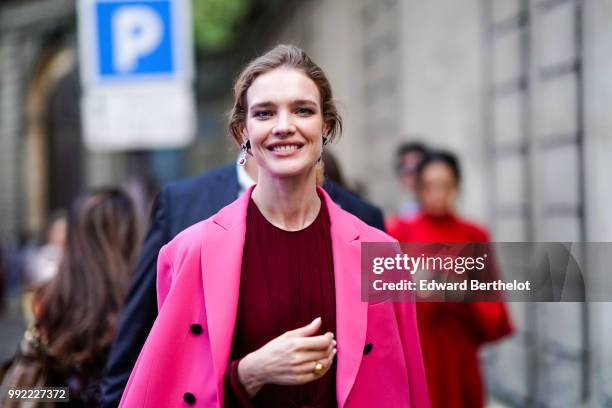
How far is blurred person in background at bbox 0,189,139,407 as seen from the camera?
3.82m

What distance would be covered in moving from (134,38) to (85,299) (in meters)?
2.55

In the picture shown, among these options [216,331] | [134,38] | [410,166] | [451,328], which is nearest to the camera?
Result: [216,331]

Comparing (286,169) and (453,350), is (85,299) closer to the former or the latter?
(286,169)

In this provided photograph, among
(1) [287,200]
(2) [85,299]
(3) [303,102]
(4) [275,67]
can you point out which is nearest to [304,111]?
(3) [303,102]

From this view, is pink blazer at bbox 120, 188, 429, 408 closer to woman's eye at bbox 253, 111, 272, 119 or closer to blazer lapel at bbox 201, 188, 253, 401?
blazer lapel at bbox 201, 188, 253, 401

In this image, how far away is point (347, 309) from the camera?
228 centimetres

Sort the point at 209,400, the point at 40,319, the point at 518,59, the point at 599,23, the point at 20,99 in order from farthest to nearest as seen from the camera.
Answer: the point at 20,99, the point at 518,59, the point at 599,23, the point at 40,319, the point at 209,400

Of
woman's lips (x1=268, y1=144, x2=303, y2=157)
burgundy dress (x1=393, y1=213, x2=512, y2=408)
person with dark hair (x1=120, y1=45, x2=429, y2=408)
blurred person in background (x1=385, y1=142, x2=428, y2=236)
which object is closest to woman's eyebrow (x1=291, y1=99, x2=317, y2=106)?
person with dark hair (x1=120, y1=45, x2=429, y2=408)

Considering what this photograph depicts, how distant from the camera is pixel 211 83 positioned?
29.6 metres

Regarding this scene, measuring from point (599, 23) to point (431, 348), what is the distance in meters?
2.04

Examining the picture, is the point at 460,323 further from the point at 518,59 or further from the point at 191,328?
the point at 191,328

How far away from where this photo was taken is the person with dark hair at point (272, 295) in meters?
2.23

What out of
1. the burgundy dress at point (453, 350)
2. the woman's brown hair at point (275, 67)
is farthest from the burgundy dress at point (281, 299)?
the burgundy dress at point (453, 350)

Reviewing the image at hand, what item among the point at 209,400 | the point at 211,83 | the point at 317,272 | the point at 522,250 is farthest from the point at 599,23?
the point at 211,83
